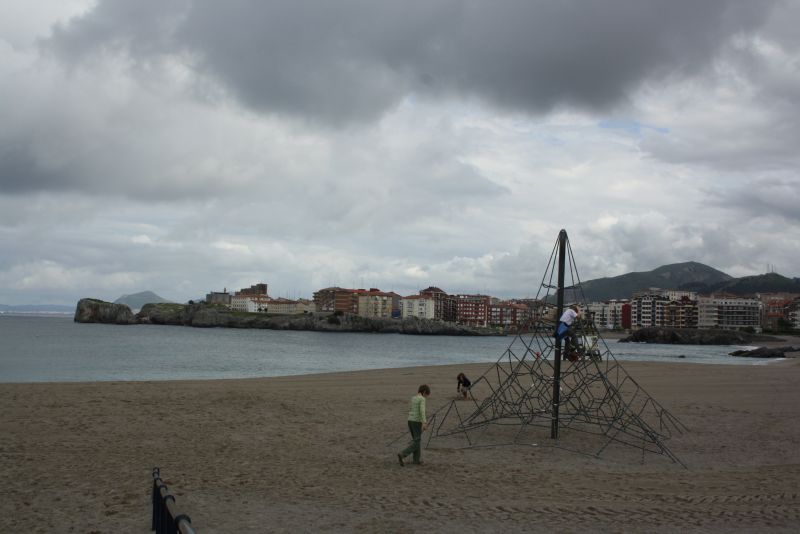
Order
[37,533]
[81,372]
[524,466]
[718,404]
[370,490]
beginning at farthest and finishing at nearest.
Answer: [81,372]
[718,404]
[524,466]
[370,490]
[37,533]

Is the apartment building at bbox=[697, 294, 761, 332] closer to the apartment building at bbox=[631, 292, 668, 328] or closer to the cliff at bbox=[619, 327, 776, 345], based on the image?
the apartment building at bbox=[631, 292, 668, 328]

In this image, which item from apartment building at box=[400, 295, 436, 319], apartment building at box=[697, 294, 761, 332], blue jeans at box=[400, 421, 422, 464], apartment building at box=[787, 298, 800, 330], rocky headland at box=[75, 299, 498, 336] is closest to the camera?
blue jeans at box=[400, 421, 422, 464]

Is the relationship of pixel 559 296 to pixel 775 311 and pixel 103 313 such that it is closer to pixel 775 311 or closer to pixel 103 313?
pixel 103 313

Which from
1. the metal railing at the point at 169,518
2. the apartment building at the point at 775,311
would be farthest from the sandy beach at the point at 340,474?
the apartment building at the point at 775,311

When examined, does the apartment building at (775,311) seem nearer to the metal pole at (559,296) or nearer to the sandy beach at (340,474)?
the sandy beach at (340,474)

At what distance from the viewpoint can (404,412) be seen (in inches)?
733

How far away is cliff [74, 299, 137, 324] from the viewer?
166125mm

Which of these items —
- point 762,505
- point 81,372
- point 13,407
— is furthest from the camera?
point 81,372

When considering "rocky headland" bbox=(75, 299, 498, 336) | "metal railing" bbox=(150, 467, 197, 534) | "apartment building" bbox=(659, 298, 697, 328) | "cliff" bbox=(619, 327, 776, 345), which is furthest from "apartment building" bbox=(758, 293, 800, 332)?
"metal railing" bbox=(150, 467, 197, 534)

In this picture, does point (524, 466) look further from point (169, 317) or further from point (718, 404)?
point (169, 317)

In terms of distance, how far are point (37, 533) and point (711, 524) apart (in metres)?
8.31

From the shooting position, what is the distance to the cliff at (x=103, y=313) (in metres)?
166

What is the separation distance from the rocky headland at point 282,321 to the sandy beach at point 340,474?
135 meters

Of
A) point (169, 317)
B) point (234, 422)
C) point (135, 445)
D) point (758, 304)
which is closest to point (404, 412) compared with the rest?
point (234, 422)
